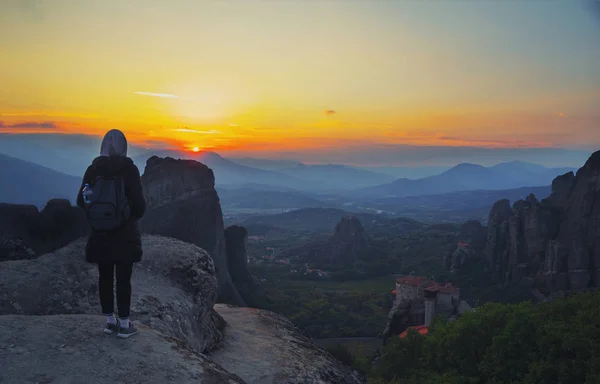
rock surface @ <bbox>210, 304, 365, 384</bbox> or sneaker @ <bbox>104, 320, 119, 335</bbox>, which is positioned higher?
sneaker @ <bbox>104, 320, 119, 335</bbox>

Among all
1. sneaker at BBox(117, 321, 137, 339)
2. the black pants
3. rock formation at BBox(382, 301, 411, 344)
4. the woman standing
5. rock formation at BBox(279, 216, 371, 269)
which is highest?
the woman standing

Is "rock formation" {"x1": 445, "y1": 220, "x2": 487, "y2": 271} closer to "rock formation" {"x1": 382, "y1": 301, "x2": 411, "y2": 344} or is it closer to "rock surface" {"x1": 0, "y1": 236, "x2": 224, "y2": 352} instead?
"rock formation" {"x1": 382, "y1": 301, "x2": 411, "y2": 344}

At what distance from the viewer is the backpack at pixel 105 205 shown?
6586mm

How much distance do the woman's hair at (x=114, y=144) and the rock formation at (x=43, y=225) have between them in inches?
632

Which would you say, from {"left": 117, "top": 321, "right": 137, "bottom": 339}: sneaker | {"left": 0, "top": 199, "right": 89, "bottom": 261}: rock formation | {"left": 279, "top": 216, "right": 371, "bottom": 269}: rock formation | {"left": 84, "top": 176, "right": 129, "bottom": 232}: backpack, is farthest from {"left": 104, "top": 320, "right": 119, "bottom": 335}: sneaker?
{"left": 279, "top": 216, "right": 371, "bottom": 269}: rock formation

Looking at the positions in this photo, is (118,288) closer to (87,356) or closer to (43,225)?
(87,356)

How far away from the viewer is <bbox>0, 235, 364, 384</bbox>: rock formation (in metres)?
6.23

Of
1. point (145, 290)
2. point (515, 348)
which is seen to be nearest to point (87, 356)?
point (145, 290)

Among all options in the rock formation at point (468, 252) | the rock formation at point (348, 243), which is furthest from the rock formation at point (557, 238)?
the rock formation at point (348, 243)

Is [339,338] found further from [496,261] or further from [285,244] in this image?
[285,244]

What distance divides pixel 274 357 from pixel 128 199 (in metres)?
5.59

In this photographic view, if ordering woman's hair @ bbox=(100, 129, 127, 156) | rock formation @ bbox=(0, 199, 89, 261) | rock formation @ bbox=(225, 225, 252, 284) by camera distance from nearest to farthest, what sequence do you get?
woman's hair @ bbox=(100, 129, 127, 156)
rock formation @ bbox=(0, 199, 89, 261)
rock formation @ bbox=(225, 225, 252, 284)

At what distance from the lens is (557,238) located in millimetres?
60250

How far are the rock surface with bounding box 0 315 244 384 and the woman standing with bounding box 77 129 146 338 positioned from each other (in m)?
0.43
